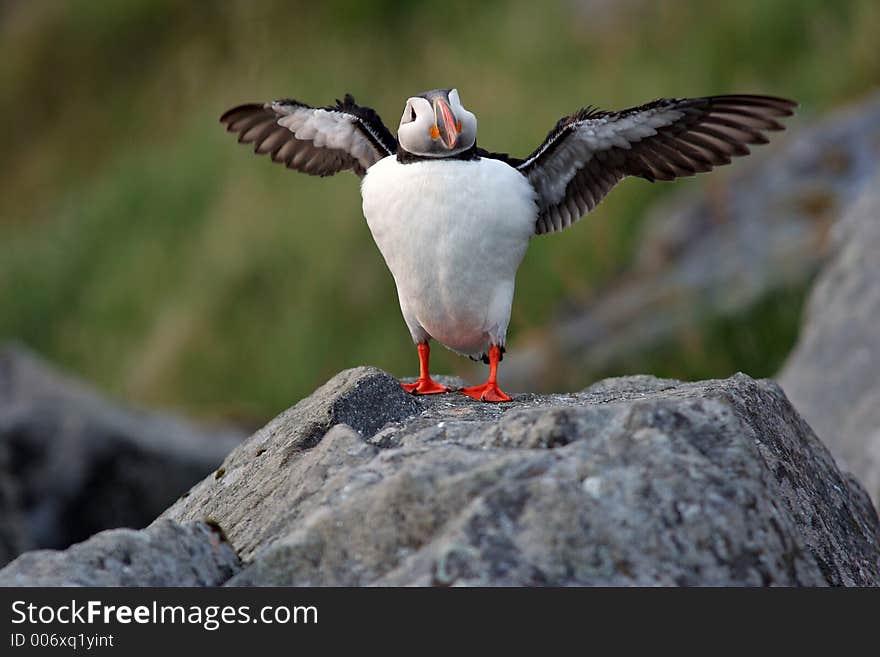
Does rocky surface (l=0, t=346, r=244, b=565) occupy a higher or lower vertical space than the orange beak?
higher

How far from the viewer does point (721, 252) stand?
1105cm

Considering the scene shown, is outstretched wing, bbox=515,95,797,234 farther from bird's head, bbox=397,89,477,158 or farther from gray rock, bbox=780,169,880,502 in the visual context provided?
gray rock, bbox=780,169,880,502

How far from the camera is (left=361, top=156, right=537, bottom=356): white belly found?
581cm

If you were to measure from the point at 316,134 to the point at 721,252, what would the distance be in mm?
5227

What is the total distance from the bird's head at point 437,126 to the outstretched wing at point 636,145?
59 centimetres

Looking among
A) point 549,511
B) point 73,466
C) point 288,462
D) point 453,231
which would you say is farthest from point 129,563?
point 73,466

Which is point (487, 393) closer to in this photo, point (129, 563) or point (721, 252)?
point (129, 563)

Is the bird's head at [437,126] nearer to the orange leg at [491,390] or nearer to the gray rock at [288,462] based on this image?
the orange leg at [491,390]

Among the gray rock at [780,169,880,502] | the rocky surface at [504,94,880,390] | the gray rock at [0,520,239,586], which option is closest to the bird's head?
the gray rock at [0,520,239,586]

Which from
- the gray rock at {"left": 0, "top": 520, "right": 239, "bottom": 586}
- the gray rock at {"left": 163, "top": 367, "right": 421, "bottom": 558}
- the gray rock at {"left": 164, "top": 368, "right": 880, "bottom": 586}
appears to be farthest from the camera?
the gray rock at {"left": 163, "top": 367, "right": 421, "bottom": 558}

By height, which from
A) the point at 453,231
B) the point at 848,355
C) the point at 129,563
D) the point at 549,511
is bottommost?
the point at 549,511

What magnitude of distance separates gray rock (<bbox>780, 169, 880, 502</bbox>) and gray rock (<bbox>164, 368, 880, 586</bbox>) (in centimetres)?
275

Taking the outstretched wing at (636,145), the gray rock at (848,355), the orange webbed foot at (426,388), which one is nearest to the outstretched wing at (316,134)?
the outstretched wing at (636,145)

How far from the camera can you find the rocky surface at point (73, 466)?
918 centimetres
